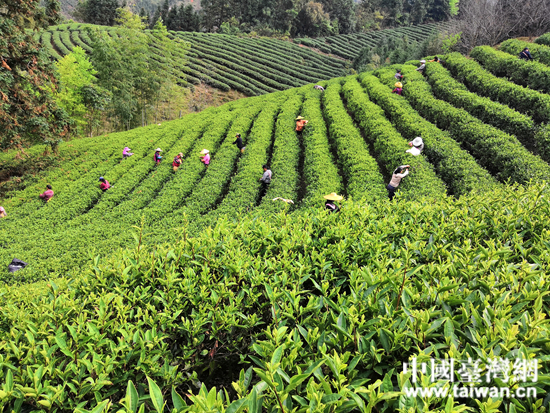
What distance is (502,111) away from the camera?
42.2 ft

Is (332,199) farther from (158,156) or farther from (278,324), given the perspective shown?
(158,156)

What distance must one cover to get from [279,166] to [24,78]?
12956 mm

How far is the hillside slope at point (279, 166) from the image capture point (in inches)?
395

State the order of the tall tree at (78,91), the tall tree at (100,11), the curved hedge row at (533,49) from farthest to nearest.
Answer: the tall tree at (100,11), the tall tree at (78,91), the curved hedge row at (533,49)

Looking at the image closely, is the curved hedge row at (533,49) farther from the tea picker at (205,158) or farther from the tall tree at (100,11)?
the tall tree at (100,11)

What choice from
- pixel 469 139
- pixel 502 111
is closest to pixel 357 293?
pixel 469 139

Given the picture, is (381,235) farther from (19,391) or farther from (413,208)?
(19,391)

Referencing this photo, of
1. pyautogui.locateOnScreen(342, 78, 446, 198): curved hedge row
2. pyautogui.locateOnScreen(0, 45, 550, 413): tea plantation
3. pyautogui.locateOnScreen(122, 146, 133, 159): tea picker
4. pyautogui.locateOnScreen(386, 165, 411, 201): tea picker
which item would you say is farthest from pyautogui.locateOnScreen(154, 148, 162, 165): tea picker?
pyautogui.locateOnScreen(386, 165, 411, 201): tea picker

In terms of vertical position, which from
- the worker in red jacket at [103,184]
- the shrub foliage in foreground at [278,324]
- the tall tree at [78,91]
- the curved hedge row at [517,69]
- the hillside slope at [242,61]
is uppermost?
the hillside slope at [242,61]

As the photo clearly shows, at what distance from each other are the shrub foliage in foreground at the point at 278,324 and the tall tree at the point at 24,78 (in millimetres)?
14411

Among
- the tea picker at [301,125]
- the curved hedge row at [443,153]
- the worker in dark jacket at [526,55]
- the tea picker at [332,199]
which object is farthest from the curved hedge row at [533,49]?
the tea picker at [332,199]

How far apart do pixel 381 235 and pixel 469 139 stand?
37.5 ft

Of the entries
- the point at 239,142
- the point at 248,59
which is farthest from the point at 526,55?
the point at 248,59

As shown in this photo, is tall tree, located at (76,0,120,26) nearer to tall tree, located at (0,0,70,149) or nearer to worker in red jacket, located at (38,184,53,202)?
tall tree, located at (0,0,70,149)
